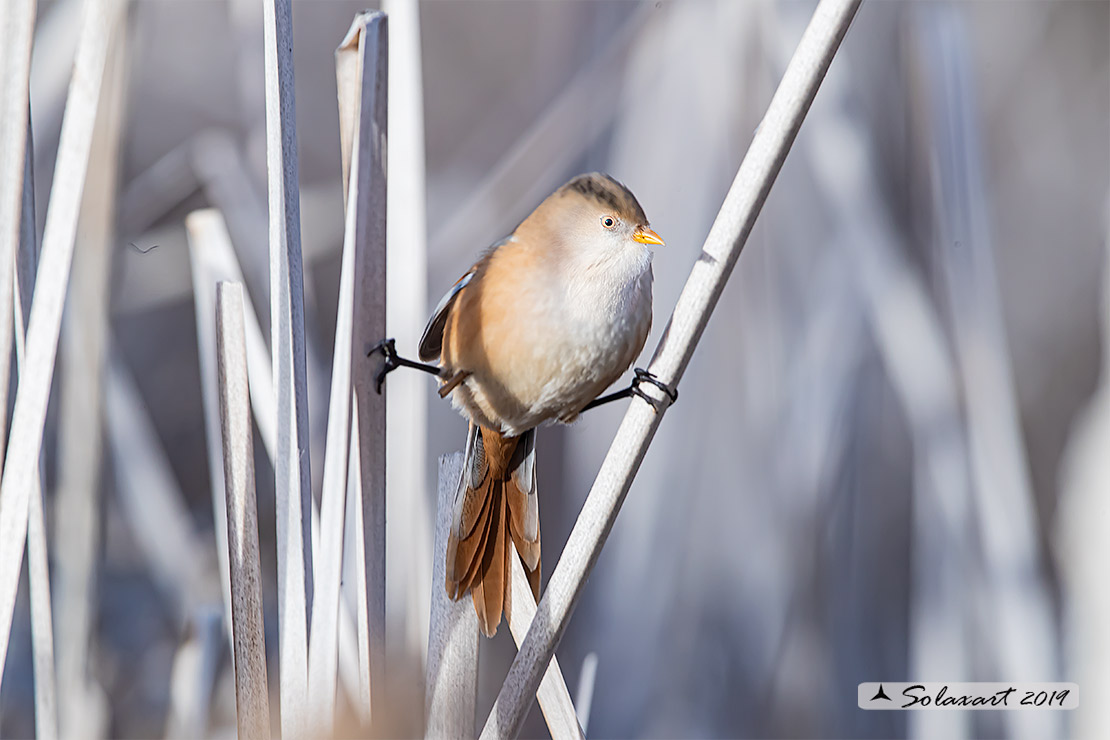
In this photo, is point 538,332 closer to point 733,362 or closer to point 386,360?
point 386,360

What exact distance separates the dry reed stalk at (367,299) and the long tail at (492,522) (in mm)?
121

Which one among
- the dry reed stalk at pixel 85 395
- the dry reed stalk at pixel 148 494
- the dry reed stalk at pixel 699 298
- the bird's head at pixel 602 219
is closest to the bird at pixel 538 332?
the bird's head at pixel 602 219

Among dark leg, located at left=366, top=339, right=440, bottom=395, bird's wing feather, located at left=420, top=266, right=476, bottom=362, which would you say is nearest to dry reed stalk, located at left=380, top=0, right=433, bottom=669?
bird's wing feather, located at left=420, top=266, right=476, bottom=362

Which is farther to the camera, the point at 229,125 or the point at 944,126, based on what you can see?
the point at 229,125

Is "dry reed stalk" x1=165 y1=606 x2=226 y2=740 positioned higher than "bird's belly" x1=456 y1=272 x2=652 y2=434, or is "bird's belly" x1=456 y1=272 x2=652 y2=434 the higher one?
"bird's belly" x1=456 y1=272 x2=652 y2=434

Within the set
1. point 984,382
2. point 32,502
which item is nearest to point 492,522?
point 32,502

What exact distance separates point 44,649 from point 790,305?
115cm

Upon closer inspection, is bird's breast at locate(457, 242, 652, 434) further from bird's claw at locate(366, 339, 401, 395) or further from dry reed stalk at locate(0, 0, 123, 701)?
dry reed stalk at locate(0, 0, 123, 701)

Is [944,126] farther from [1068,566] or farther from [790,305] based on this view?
[1068,566]

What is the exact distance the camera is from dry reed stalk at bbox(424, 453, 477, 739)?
28.5 inches

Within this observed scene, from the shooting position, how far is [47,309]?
26.0 inches

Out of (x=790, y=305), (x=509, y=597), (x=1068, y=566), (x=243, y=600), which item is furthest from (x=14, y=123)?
(x=1068, y=566)

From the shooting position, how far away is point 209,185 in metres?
1.32

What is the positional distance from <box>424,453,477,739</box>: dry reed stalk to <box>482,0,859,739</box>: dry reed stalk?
0.12 metres
